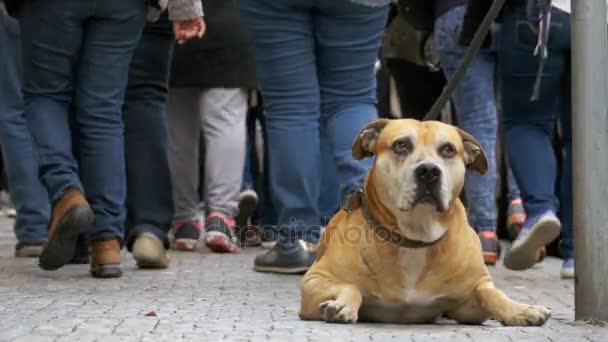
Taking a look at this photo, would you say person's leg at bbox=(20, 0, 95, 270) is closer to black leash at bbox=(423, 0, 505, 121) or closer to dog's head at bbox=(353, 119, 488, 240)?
black leash at bbox=(423, 0, 505, 121)

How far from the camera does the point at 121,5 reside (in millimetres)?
5781

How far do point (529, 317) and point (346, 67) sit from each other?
2.12 m

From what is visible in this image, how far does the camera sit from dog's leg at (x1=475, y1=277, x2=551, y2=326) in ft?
13.5

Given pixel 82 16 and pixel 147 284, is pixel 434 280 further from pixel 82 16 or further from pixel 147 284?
pixel 82 16

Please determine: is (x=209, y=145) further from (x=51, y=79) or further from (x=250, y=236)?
(x=51, y=79)

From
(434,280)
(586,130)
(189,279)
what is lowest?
(189,279)

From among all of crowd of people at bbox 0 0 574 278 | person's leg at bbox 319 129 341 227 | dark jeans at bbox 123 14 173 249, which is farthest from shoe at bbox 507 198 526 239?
dark jeans at bbox 123 14 173 249

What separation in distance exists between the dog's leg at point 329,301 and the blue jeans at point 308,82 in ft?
5.06

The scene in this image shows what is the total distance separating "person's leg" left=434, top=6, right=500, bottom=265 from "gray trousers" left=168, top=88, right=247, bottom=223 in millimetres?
1391

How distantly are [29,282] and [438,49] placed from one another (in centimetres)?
249

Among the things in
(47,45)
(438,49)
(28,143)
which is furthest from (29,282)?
(438,49)

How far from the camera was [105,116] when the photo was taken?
5898 mm

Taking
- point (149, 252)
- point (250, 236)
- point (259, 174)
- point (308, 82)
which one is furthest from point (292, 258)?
point (259, 174)

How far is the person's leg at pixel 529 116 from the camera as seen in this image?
20.2ft
